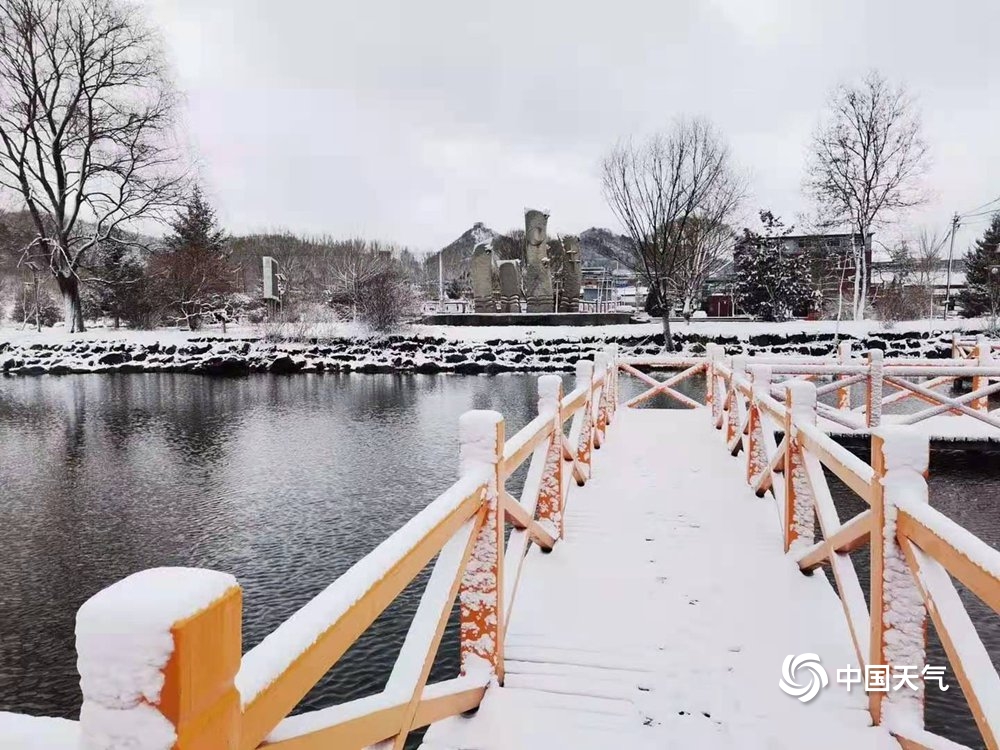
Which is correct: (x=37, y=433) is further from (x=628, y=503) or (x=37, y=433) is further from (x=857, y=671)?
(x=857, y=671)

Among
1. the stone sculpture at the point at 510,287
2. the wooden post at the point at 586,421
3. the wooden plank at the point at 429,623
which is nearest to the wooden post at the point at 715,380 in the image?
the wooden post at the point at 586,421

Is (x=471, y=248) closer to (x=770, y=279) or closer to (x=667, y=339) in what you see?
(x=770, y=279)

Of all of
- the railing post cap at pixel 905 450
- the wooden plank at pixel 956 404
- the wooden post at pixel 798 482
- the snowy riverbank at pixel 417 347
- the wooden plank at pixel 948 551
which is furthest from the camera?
the snowy riverbank at pixel 417 347

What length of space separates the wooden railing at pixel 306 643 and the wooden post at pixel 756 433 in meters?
3.09

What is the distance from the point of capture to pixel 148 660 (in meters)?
0.97

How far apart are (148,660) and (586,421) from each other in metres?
5.96

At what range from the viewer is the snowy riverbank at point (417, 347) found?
83.2ft

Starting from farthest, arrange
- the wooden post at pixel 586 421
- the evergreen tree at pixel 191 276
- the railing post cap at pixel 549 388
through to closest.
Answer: the evergreen tree at pixel 191 276, the wooden post at pixel 586 421, the railing post cap at pixel 549 388

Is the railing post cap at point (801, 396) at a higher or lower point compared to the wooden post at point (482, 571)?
higher

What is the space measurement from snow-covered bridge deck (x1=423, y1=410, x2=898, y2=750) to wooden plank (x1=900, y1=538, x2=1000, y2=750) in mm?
650

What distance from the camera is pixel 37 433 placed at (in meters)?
13.3

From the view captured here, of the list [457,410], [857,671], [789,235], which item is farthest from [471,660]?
[789,235]

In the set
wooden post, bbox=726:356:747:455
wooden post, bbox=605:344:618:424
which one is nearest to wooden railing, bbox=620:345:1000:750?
wooden post, bbox=726:356:747:455

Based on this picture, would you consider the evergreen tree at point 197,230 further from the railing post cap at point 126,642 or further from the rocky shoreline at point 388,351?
the railing post cap at point 126,642
